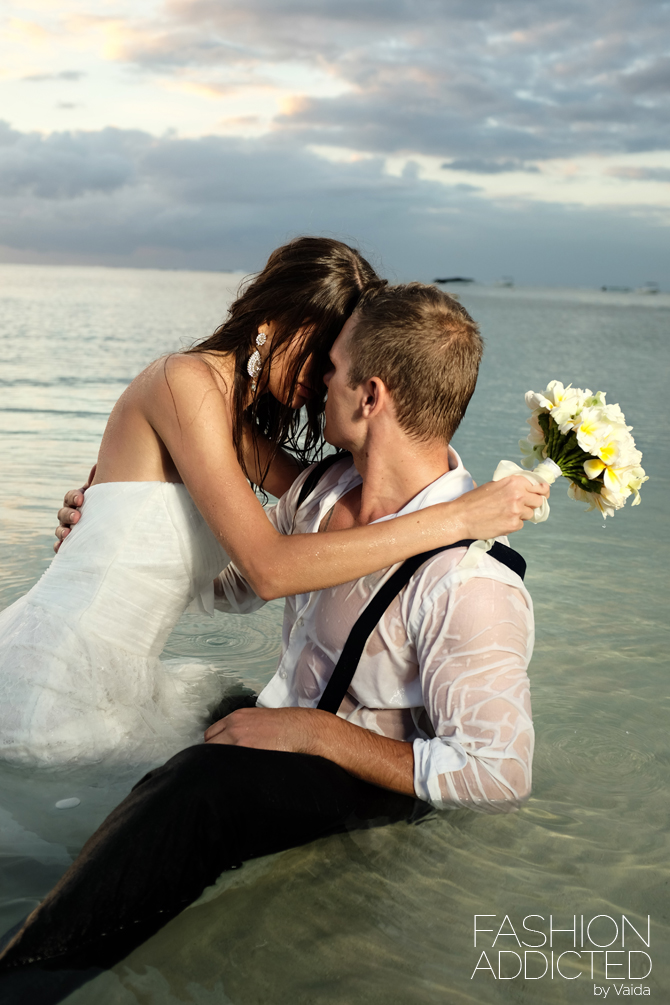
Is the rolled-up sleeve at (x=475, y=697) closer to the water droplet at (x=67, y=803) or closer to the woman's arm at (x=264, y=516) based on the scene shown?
the woman's arm at (x=264, y=516)

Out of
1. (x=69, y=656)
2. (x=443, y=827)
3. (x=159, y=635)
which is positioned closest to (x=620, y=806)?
(x=443, y=827)

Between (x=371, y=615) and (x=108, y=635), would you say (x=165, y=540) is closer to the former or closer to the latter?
(x=108, y=635)

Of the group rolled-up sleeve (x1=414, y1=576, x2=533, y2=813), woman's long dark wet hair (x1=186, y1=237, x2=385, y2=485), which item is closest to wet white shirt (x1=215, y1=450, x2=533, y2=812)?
rolled-up sleeve (x1=414, y1=576, x2=533, y2=813)

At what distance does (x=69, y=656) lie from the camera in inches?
132

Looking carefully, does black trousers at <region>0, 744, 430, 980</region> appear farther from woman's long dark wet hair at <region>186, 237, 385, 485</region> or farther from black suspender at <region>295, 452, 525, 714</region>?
woman's long dark wet hair at <region>186, 237, 385, 485</region>

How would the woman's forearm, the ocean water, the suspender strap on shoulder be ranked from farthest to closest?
the suspender strap on shoulder → the woman's forearm → the ocean water

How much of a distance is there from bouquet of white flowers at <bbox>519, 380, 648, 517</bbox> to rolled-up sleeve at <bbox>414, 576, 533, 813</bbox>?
1.78ft

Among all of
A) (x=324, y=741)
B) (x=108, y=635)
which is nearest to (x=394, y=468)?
(x=324, y=741)

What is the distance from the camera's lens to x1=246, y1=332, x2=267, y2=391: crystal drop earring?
3574 mm

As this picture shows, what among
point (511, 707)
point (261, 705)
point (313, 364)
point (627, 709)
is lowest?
point (627, 709)

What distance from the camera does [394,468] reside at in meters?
3.25

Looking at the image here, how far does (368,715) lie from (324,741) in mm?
331

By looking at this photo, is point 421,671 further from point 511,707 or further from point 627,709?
point 627,709

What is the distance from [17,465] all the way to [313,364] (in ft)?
23.6
